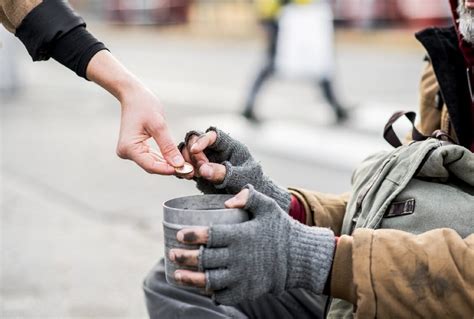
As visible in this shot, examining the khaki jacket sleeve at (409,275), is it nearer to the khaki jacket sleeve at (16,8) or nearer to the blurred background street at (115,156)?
the khaki jacket sleeve at (16,8)

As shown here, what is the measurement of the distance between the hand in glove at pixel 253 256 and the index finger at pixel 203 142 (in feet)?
0.98

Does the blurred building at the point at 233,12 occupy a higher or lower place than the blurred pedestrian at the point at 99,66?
lower

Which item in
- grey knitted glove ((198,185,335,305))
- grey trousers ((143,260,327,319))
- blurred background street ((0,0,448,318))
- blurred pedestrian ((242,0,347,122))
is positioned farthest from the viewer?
blurred pedestrian ((242,0,347,122))

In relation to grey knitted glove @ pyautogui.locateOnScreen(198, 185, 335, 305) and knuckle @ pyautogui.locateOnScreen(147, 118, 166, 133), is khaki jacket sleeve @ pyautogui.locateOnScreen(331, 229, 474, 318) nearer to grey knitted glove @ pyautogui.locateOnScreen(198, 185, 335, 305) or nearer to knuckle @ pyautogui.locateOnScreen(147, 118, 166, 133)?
grey knitted glove @ pyautogui.locateOnScreen(198, 185, 335, 305)

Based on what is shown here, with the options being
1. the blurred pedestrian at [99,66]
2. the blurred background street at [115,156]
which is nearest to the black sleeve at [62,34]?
the blurred pedestrian at [99,66]

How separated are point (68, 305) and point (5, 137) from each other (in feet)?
16.2

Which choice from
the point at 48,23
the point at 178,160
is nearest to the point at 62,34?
the point at 48,23

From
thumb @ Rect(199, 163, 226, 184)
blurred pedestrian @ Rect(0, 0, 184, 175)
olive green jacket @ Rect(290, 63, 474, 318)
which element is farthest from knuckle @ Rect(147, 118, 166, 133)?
olive green jacket @ Rect(290, 63, 474, 318)

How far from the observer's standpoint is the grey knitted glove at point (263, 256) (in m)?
1.57

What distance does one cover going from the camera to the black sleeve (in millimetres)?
2066

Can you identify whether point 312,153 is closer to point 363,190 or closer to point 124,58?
point 363,190

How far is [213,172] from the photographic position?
1916 mm

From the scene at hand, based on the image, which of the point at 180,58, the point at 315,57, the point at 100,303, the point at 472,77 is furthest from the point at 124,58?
the point at 472,77

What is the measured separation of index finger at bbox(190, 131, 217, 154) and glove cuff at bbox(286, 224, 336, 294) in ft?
1.11
